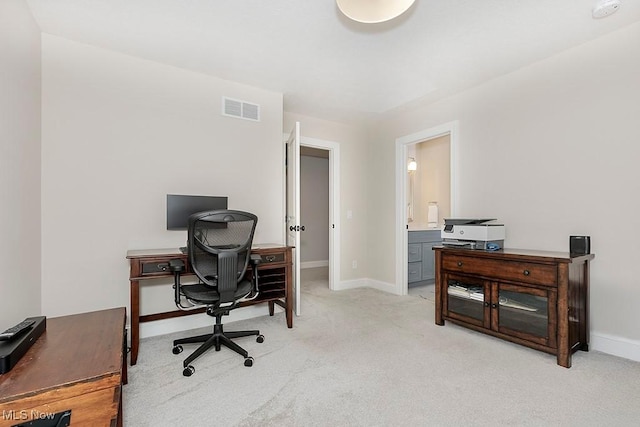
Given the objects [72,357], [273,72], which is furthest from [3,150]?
[273,72]

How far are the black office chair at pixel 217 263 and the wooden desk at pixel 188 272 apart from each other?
192 mm

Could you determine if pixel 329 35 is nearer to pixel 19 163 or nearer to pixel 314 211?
pixel 19 163

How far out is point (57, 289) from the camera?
232cm

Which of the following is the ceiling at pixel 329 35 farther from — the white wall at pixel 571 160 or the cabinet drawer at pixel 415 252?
the cabinet drawer at pixel 415 252

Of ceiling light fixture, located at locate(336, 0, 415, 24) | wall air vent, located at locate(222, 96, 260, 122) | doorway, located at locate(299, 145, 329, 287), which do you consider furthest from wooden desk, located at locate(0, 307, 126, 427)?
doorway, located at locate(299, 145, 329, 287)

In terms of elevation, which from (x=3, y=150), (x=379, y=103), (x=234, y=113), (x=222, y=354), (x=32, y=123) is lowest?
(x=222, y=354)

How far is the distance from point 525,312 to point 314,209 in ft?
14.9

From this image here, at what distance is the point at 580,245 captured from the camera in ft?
7.63

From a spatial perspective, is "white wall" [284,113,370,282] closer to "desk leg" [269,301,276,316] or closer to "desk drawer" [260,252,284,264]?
"desk leg" [269,301,276,316]

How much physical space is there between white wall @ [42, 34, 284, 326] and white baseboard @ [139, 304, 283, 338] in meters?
0.16

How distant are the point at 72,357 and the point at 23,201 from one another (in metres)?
1.37

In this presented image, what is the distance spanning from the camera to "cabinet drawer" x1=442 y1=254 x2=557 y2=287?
2.18 metres

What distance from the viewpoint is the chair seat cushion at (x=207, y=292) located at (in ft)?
6.85

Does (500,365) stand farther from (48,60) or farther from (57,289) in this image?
(48,60)
